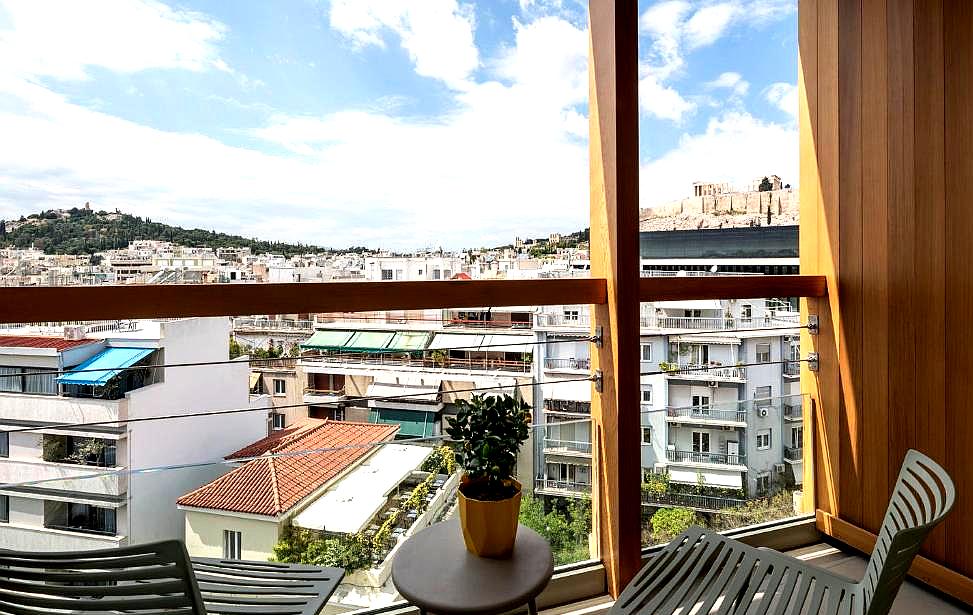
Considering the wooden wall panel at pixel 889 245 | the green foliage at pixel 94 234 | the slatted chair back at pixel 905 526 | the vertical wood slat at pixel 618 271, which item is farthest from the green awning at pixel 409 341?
the wooden wall panel at pixel 889 245

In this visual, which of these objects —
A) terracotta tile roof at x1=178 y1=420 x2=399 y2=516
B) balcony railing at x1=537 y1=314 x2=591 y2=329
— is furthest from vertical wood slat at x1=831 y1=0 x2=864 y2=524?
terracotta tile roof at x1=178 y1=420 x2=399 y2=516

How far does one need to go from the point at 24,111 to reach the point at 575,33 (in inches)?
71.7

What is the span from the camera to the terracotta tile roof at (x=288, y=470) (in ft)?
5.78

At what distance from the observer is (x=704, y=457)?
2.36m

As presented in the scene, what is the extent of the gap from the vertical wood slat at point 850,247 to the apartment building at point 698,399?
0.19 meters

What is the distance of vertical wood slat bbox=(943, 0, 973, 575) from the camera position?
2.01 m

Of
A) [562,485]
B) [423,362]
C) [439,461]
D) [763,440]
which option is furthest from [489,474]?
[763,440]

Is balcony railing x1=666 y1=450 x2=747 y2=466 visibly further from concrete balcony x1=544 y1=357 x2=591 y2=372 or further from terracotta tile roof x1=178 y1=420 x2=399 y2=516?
terracotta tile roof x1=178 y1=420 x2=399 y2=516

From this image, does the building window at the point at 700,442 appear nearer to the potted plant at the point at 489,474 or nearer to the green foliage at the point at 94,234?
the potted plant at the point at 489,474

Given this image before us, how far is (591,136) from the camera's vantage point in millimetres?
2191

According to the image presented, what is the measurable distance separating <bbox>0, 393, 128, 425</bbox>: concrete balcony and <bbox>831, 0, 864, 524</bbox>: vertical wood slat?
105 inches

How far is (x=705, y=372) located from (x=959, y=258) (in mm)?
940

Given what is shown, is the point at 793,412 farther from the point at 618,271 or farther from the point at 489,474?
the point at 489,474

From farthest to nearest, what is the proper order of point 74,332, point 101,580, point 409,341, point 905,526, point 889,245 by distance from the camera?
point 889,245 < point 409,341 < point 74,332 < point 905,526 < point 101,580
